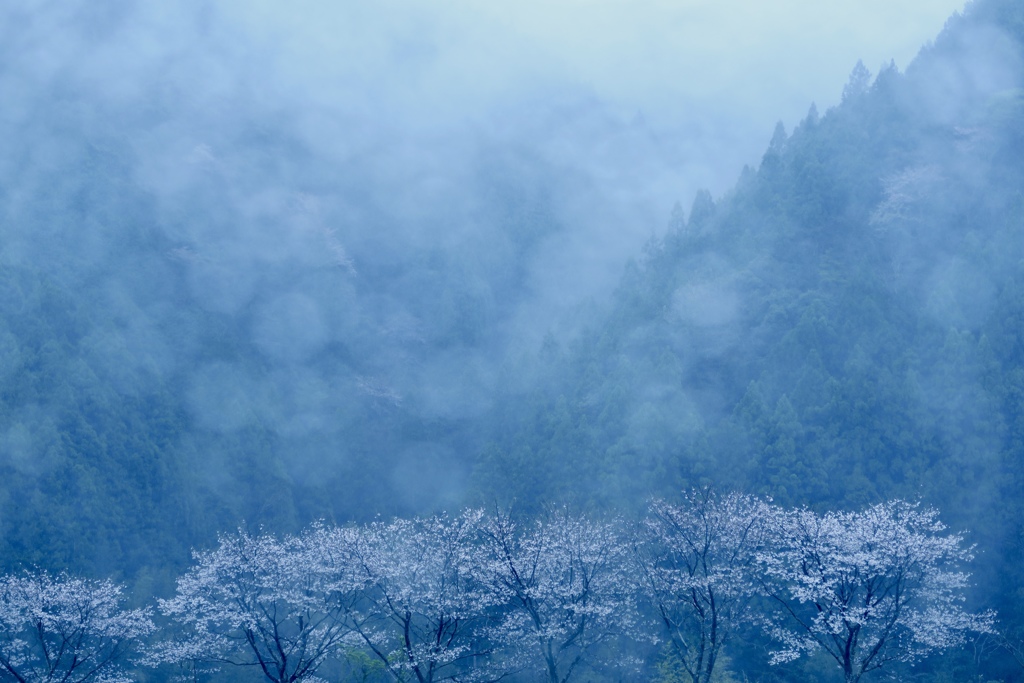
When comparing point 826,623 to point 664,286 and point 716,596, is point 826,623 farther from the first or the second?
point 664,286

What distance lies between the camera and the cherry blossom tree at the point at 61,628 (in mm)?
21516

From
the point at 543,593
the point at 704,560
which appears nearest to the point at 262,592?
the point at 543,593

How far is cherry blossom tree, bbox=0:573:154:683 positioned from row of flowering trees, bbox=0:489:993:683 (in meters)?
0.08

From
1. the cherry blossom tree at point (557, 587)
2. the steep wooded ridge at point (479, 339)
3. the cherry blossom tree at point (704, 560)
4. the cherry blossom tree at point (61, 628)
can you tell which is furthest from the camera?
the steep wooded ridge at point (479, 339)

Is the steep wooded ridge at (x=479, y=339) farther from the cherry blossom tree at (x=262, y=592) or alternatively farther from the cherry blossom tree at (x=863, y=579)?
the cherry blossom tree at (x=262, y=592)

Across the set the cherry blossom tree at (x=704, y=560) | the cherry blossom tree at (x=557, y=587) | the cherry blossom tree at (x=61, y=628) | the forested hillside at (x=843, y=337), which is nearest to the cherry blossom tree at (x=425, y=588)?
the cherry blossom tree at (x=557, y=587)

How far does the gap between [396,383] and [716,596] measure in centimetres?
2525

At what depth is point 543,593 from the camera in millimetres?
20844

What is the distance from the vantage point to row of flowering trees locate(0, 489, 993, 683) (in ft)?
64.4

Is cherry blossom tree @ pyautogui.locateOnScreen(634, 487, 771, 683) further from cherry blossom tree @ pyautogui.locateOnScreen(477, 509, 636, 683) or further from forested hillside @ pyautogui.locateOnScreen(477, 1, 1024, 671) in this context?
forested hillside @ pyautogui.locateOnScreen(477, 1, 1024, 671)

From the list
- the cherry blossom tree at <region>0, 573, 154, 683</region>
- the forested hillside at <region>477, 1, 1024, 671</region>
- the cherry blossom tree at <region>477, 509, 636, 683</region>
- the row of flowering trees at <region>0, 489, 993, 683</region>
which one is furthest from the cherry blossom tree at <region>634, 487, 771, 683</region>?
the cherry blossom tree at <region>0, 573, 154, 683</region>

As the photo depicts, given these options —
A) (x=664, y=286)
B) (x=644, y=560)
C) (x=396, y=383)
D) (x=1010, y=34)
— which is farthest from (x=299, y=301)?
(x=1010, y=34)

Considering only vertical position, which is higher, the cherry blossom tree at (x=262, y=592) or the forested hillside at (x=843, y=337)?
the forested hillside at (x=843, y=337)

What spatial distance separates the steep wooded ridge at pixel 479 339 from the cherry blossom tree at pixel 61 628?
14.8 ft
